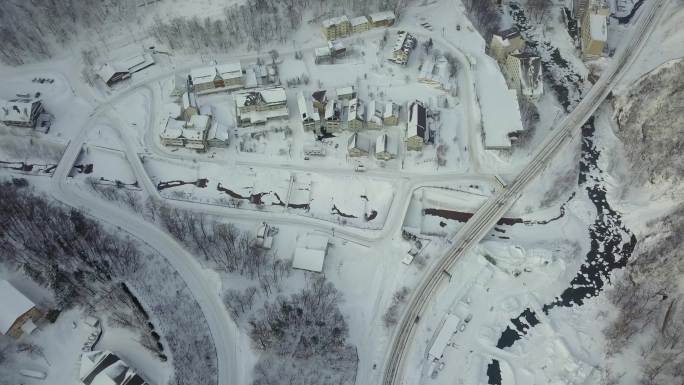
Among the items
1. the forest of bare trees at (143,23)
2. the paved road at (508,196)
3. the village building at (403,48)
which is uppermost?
the forest of bare trees at (143,23)

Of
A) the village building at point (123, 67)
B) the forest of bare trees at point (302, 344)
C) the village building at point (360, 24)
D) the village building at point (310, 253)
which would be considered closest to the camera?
the forest of bare trees at point (302, 344)

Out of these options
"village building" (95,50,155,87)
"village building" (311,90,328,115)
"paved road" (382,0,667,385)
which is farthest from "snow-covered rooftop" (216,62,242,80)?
"paved road" (382,0,667,385)

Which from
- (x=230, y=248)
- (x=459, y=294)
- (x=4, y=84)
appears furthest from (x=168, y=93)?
(x=459, y=294)

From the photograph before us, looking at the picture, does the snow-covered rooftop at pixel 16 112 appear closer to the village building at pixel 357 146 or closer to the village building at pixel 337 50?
the village building at pixel 337 50

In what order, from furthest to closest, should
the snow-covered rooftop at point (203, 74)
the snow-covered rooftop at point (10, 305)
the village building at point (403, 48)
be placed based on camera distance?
the village building at point (403, 48), the snow-covered rooftop at point (203, 74), the snow-covered rooftop at point (10, 305)

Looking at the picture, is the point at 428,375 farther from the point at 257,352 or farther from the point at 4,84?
the point at 4,84

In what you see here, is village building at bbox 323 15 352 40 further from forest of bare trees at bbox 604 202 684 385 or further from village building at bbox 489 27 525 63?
forest of bare trees at bbox 604 202 684 385

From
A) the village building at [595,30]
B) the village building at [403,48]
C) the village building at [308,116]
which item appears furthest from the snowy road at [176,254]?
the village building at [595,30]

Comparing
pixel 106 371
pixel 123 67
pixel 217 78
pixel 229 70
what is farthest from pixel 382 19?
pixel 106 371

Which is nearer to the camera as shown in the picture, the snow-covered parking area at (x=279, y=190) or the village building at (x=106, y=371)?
the village building at (x=106, y=371)
